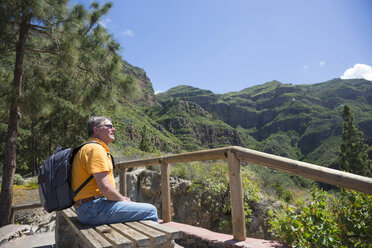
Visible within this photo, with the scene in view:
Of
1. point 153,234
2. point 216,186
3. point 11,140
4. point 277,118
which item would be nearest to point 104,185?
point 153,234

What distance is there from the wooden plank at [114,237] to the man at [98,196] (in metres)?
0.12

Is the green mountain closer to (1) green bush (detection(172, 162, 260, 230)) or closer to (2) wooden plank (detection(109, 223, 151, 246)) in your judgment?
(1) green bush (detection(172, 162, 260, 230))

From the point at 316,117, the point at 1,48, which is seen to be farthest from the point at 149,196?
the point at 316,117

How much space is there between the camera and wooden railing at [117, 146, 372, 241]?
140 centimetres

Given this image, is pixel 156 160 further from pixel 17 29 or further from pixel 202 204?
pixel 17 29

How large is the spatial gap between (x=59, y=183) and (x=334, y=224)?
7.06ft

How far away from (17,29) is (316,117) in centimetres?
15142

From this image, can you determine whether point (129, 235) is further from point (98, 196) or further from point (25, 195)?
point (25, 195)

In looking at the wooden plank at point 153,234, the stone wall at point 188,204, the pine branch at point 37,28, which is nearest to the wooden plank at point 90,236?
the wooden plank at point 153,234

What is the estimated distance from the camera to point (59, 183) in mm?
1958

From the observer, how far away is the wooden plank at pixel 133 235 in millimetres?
1441

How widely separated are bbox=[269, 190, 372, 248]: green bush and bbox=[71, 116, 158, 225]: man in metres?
1.12

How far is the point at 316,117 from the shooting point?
137375mm

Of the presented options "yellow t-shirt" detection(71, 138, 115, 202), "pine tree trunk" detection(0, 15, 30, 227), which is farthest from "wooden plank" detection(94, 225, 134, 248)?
"pine tree trunk" detection(0, 15, 30, 227)
